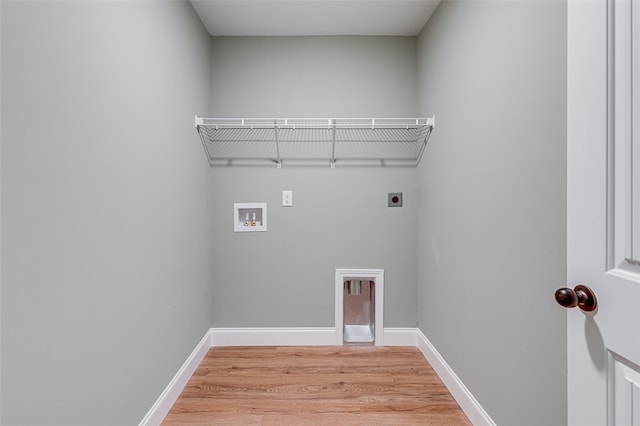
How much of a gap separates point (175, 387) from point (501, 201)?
1.93m

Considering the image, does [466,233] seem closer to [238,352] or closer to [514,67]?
[514,67]

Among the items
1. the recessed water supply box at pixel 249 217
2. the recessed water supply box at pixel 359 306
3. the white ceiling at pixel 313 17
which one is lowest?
the recessed water supply box at pixel 359 306

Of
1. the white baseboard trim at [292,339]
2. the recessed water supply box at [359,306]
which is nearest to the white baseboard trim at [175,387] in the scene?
the white baseboard trim at [292,339]

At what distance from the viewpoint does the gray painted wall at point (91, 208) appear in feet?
2.57

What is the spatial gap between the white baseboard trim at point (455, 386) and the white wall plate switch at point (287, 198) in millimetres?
1384

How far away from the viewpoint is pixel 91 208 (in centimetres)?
103

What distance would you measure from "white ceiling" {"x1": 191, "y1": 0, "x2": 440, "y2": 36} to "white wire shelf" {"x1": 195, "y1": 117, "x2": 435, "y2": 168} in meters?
0.65

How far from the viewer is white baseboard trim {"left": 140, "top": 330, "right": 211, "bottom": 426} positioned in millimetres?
1423

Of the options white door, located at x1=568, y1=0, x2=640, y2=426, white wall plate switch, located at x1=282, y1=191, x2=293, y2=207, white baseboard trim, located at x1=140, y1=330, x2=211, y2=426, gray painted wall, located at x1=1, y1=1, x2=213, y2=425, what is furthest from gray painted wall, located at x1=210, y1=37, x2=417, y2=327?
white door, located at x1=568, y1=0, x2=640, y2=426

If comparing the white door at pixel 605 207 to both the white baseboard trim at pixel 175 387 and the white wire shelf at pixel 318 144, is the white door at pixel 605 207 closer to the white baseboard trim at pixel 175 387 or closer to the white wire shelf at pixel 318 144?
the white wire shelf at pixel 318 144

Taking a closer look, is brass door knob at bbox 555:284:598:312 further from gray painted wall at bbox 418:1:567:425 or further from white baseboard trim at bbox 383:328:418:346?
white baseboard trim at bbox 383:328:418:346

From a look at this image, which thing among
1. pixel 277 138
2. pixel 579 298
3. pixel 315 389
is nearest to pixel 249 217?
pixel 277 138

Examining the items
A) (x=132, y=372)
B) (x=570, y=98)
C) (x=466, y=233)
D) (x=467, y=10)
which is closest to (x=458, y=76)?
(x=467, y=10)

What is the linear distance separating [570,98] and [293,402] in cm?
179
